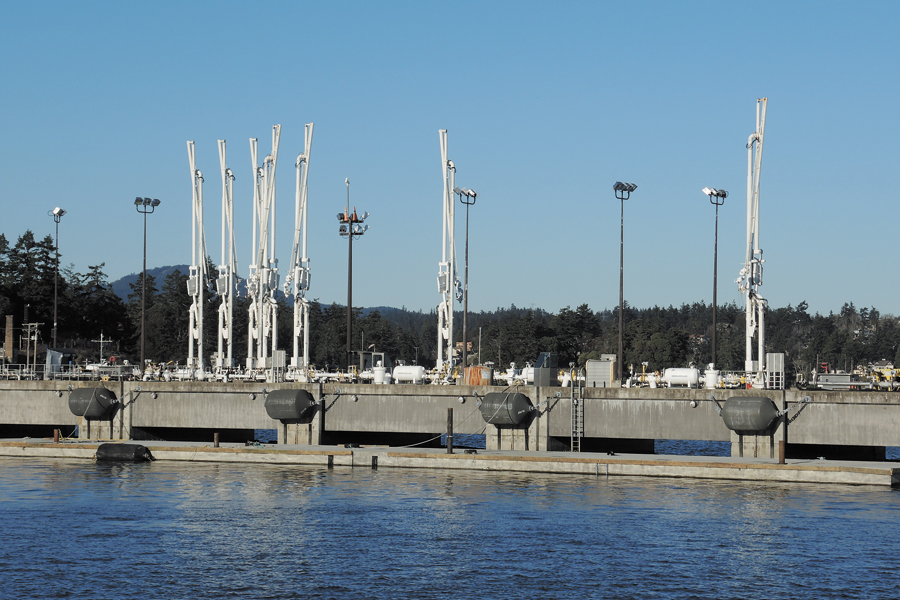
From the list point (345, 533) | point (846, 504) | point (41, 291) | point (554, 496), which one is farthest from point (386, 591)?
point (41, 291)

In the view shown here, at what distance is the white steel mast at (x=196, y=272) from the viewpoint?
265ft

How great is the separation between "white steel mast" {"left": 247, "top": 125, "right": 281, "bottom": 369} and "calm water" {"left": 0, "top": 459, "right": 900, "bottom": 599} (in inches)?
960

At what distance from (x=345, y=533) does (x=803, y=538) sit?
16030 mm

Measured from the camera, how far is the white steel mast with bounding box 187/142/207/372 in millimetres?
80750

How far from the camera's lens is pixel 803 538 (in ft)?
123

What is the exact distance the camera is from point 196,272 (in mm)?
83500

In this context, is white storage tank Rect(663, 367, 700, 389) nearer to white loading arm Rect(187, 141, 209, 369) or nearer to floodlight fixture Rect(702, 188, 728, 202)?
floodlight fixture Rect(702, 188, 728, 202)

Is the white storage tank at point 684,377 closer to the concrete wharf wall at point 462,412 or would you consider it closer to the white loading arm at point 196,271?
the concrete wharf wall at point 462,412

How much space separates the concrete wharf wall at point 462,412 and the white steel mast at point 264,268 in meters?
9.73

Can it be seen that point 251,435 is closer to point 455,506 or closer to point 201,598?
point 455,506

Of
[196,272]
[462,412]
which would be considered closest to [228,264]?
[196,272]

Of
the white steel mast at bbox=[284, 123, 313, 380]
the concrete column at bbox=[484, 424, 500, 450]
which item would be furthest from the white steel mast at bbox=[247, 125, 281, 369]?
the concrete column at bbox=[484, 424, 500, 450]

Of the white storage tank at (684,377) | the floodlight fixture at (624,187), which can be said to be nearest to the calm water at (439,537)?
the white storage tank at (684,377)

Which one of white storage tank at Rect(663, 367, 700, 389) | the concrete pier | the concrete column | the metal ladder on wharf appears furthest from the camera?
white storage tank at Rect(663, 367, 700, 389)
